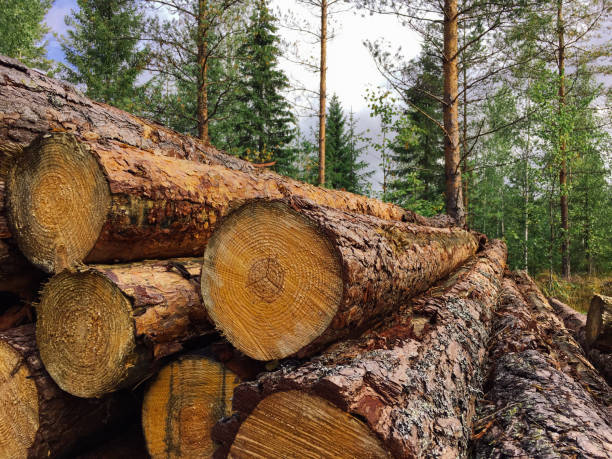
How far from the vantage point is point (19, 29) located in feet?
62.1

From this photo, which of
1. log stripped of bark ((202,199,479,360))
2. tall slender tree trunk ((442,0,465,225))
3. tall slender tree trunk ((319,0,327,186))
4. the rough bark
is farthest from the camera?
tall slender tree trunk ((319,0,327,186))

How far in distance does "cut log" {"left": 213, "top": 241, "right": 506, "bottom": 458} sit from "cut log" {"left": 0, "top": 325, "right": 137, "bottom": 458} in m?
1.22

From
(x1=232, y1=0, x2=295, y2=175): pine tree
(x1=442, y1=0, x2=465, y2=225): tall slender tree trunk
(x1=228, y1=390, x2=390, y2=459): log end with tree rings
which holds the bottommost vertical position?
(x1=228, y1=390, x2=390, y2=459): log end with tree rings

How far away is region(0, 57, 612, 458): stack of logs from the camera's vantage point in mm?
1226

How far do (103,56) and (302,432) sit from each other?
17.4 metres

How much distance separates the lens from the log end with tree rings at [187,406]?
71.6 inches

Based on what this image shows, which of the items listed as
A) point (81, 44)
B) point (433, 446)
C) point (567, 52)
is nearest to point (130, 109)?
point (81, 44)

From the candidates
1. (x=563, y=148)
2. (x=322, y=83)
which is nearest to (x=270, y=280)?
(x=322, y=83)

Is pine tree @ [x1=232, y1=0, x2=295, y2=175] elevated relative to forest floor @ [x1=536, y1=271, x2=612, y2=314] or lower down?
elevated

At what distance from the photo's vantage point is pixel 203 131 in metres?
9.02

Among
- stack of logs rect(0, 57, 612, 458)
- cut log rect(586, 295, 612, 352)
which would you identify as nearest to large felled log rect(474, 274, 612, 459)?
stack of logs rect(0, 57, 612, 458)

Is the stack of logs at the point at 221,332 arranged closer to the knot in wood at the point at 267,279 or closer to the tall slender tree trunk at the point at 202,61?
the knot in wood at the point at 267,279

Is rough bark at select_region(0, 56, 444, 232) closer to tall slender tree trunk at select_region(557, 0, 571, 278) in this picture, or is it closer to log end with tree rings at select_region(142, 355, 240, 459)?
log end with tree rings at select_region(142, 355, 240, 459)

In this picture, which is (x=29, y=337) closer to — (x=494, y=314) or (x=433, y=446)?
(x=433, y=446)
